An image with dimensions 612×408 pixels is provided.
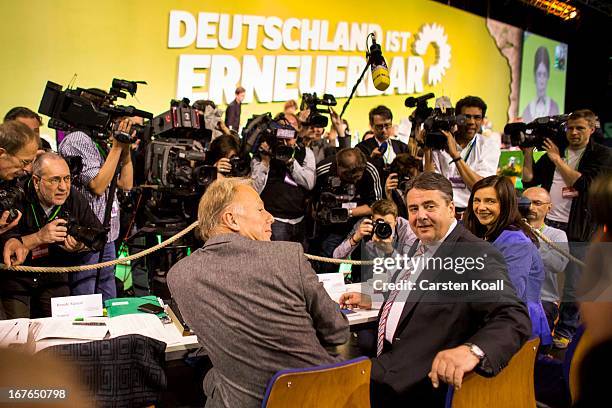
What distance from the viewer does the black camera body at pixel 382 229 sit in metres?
3.28

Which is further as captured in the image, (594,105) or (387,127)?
(594,105)

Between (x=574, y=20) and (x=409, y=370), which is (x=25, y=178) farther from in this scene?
(x=574, y=20)

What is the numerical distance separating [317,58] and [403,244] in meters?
6.02

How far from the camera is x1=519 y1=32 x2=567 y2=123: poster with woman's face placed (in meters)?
11.9

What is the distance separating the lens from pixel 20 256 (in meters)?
2.63

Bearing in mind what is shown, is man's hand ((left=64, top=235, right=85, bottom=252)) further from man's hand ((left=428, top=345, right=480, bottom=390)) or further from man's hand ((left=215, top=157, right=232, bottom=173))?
man's hand ((left=428, top=345, right=480, bottom=390))

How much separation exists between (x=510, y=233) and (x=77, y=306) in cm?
196

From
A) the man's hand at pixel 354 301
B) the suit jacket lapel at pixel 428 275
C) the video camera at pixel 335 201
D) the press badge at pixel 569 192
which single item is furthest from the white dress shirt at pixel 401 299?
the press badge at pixel 569 192

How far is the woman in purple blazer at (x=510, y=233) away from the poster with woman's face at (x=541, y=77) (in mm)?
10032

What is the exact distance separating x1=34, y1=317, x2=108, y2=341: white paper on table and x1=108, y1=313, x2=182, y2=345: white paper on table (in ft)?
0.17

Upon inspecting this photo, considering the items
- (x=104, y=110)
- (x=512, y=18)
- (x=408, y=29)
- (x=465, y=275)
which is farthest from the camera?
(x=512, y=18)

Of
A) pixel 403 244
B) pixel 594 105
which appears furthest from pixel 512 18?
pixel 403 244

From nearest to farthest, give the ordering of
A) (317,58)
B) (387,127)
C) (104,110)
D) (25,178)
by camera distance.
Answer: (25,178), (104,110), (387,127), (317,58)

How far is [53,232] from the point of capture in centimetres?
263
